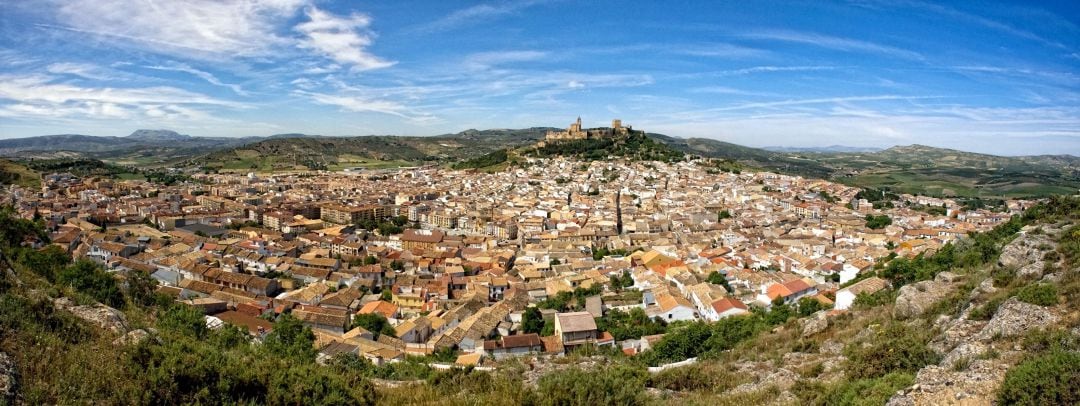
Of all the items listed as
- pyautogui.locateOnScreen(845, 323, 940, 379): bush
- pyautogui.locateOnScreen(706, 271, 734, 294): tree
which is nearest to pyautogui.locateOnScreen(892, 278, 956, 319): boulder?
pyautogui.locateOnScreen(845, 323, 940, 379): bush

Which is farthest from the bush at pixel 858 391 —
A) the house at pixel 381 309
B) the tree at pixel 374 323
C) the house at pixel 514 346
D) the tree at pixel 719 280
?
the tree at pixel 719 280

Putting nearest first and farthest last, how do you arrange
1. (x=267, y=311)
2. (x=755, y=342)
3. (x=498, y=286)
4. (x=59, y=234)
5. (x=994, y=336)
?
(x=994, y=336) → (x=755, y=342) → (x=267, y=311) → (x=498, y=286) → (x=59, y=234)

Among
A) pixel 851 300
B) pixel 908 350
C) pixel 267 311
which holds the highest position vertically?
pixel 908 350

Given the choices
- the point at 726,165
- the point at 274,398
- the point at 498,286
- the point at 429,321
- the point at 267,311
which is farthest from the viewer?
the point at 726,165

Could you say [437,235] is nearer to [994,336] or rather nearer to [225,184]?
[994,336]

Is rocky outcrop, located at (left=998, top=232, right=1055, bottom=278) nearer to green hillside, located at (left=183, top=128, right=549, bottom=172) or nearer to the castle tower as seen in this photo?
the castle tower

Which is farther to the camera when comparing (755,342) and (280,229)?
(280,229)

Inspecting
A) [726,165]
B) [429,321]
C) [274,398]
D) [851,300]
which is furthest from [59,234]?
[726,165]

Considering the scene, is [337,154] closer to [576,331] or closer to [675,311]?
[675,311]
